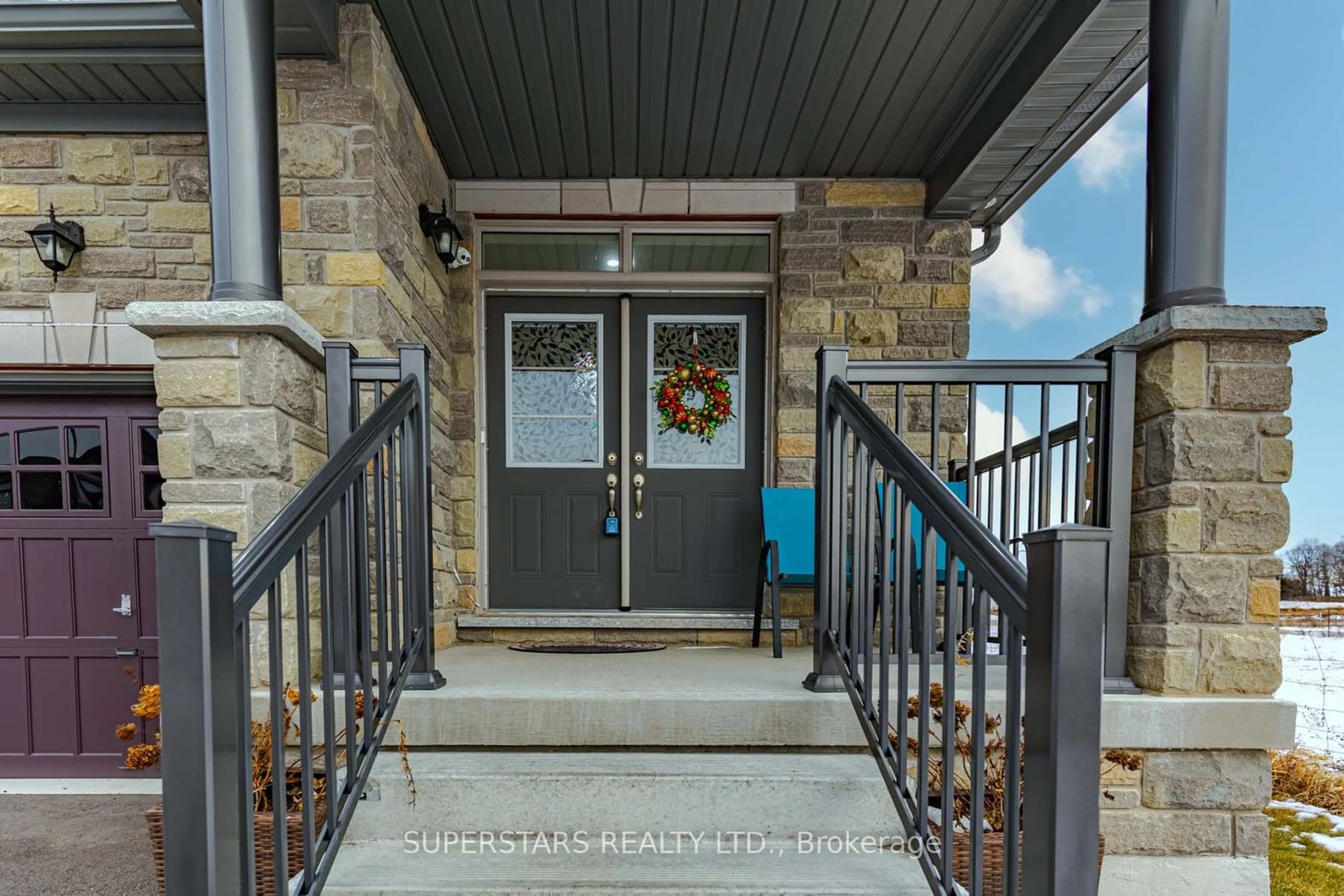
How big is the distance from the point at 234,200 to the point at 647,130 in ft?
5.89

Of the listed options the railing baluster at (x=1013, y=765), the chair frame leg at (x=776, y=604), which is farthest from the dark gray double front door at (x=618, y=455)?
the railing baluster at (x=1013, y=765)

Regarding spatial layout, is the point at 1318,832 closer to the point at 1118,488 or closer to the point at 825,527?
the point at 1118,488

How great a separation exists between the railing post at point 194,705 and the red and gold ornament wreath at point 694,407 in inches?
110

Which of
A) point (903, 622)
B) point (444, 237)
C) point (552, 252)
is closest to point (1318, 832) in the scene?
point (903, 622)

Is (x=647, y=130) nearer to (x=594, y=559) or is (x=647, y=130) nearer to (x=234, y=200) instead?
(x=234, y=200)

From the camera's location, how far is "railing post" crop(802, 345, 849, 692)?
193 centimetres

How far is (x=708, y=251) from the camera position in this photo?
372 centimetres

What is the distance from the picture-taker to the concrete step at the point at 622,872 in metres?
1.48

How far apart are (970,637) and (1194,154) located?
1480mm

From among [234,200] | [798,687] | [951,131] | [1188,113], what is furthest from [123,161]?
[1188,113]

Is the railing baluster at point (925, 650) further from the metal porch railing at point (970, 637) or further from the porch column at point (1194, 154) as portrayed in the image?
the porch column at point (1194, 154)

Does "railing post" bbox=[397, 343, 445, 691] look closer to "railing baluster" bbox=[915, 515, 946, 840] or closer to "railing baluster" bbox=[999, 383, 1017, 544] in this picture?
"railing baluster" bbox=[915, 515, 946, 840]

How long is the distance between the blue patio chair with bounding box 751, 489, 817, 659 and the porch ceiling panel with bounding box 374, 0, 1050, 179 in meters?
1.66

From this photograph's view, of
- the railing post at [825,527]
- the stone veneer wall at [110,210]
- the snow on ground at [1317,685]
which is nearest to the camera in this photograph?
the railing post at [825,527]
